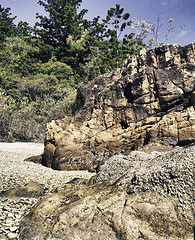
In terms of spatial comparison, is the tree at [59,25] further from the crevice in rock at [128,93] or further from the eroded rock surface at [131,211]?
the eroded rock surface at [131,211]

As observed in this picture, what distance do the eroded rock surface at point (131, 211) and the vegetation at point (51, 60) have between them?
19117 millimetres

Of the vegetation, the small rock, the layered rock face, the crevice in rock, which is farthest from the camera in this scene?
the vegetation

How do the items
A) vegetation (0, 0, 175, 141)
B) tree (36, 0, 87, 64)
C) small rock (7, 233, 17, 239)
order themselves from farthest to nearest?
1. tree (36, 0, 87, 64)
2. vegetation (0, 0, 175, 141)
3. small rock (7, 233, 17, 239)

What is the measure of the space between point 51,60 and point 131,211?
36.6 meters

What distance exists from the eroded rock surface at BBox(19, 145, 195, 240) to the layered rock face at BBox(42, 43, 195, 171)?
507 centimetres

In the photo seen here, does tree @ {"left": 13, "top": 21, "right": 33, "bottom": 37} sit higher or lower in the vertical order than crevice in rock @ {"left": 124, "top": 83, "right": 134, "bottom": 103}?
higher

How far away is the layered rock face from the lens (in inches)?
394

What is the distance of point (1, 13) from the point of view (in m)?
46.9

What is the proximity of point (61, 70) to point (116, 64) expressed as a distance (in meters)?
10.4

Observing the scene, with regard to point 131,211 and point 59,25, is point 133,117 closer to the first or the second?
point 131,211

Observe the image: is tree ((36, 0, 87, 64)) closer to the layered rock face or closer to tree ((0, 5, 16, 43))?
tree ((0, 5, 16, 43))

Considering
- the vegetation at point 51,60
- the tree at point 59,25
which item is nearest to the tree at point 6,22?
the vegetation at point 51,60

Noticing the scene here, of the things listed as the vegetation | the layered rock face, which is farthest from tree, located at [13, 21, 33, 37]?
the layered rock face

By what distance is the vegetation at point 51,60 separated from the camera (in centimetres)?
2492
